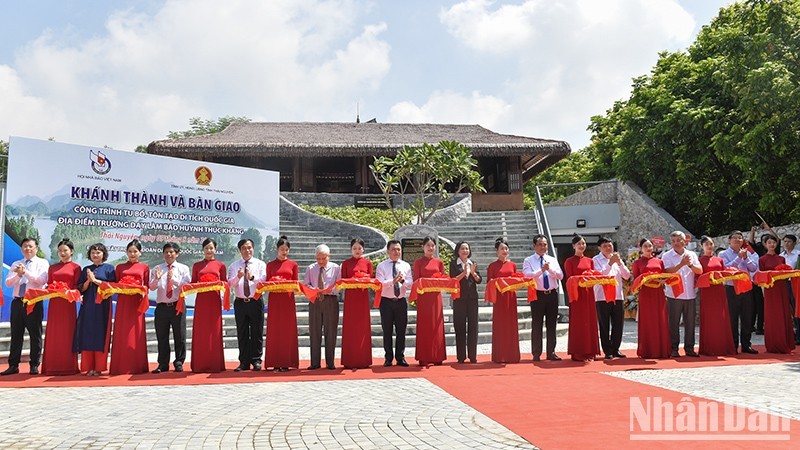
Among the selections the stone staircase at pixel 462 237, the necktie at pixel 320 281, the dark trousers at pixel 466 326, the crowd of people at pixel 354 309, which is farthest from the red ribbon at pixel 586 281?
the necktie at pixel 320 281

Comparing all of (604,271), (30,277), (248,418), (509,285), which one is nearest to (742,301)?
(604,271)

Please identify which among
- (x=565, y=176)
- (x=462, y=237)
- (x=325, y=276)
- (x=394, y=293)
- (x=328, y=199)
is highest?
(x=565, y=176)

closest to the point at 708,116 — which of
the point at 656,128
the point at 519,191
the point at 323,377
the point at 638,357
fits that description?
the point at 656,128

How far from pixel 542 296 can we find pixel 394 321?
1950 mm

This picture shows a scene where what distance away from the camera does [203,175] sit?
36.2ft

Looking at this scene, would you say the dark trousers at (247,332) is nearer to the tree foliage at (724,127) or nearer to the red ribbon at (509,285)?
the red ribbon at (509,285)

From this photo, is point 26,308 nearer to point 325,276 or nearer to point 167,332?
point 167,332

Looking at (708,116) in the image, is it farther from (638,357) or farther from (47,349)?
(47,349)

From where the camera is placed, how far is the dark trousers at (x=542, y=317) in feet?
26.3

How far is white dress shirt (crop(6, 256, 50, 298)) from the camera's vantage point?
7.34 m

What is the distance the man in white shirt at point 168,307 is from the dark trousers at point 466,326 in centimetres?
340

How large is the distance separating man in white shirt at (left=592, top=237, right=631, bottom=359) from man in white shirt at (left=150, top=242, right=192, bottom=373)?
17.3ft

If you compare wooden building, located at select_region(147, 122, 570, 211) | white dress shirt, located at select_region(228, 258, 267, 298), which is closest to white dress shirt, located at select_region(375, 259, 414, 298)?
white dress shirt, located at select_region(228, 258, 267, 298)

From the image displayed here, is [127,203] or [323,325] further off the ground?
[127,203]
